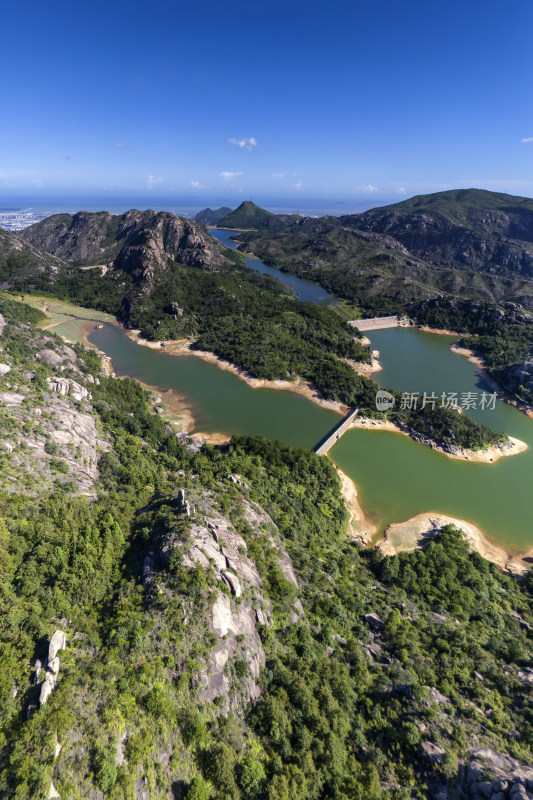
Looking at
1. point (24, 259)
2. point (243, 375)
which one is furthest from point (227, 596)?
point (24, 259)

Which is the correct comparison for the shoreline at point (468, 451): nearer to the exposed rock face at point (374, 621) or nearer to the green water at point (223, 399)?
the green water at point (223, 399)

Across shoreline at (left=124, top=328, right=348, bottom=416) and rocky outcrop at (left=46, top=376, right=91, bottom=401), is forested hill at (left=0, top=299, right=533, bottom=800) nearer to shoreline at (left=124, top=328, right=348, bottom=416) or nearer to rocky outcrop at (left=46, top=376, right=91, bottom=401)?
rocky outcrop at (left=46, top=376, right=91, bottom=401)

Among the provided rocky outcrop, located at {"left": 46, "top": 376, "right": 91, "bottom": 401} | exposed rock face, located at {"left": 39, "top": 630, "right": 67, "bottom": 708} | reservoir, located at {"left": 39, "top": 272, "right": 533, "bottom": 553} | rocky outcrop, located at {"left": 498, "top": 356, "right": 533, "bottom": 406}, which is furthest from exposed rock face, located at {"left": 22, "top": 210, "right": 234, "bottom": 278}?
exposed rock face, located at {"left": 39, "top": 630, "right": 67, "bottom": 708}

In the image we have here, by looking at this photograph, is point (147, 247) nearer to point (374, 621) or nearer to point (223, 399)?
point (223, 399)

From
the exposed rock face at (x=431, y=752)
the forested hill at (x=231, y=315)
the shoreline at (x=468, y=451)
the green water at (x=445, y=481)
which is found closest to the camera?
the exposed rock face at (x=431, y=752)

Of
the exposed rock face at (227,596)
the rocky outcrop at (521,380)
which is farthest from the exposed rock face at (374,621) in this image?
the rocky outcrop at (521,380)

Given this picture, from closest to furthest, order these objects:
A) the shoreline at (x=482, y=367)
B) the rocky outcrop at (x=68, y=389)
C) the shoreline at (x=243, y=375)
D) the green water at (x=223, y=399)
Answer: the rocky outcrop at (x=68, y=389) < the green water at (x=223, y=399) < the shoreline at (x=243, y=375) < the shoreline at (x=482, y=367)

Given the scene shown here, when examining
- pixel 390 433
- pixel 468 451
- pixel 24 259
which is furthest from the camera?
pixel 24 259
